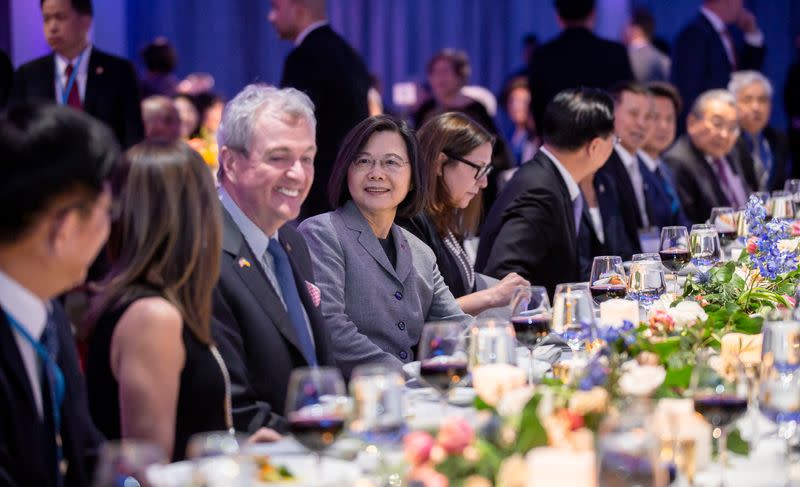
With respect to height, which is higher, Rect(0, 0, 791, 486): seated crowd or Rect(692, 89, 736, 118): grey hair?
Rect(692, 89, 736, 118): grey hair

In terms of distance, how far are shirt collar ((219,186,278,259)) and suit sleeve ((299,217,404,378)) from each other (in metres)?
0.44

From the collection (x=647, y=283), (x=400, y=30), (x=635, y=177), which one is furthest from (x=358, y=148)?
(x=400, y=30)

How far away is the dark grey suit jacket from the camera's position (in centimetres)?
236

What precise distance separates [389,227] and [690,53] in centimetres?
487

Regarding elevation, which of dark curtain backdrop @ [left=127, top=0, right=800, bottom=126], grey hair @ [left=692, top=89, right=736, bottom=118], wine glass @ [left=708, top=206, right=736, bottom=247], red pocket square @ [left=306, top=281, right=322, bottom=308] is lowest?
red pocket square @ [left=306, top=281, right=322, bottom=308]

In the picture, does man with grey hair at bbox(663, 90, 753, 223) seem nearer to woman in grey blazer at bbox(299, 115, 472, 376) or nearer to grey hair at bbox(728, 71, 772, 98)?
grey hair at bbox(728, 71, 772, 98)

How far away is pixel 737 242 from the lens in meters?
4.45

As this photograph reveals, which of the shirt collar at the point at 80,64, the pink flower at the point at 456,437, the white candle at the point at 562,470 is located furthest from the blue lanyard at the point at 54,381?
the shirt collar at the point at 80,64

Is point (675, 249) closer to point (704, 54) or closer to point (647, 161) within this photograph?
point (647, 161)

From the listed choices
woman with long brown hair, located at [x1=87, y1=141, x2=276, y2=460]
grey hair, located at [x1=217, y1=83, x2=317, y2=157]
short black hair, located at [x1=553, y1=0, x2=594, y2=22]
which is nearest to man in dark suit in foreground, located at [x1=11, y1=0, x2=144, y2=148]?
short black hair, located at [x1=553, y1=0, x2=594, y2=22]

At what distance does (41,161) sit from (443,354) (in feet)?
2.52

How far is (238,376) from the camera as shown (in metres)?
2.37

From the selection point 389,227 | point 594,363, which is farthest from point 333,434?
point 389,227

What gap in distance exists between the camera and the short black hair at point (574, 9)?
635 centimetres
